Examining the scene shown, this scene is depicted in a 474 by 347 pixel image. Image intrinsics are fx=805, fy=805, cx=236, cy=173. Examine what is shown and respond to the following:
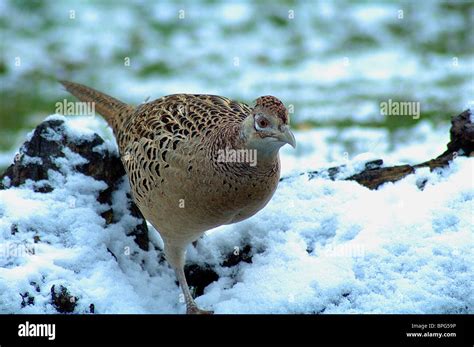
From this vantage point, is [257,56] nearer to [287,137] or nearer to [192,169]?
[192,169]

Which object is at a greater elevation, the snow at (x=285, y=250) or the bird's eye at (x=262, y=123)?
the bird's eye at (x=262, y=123)

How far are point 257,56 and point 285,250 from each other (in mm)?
8817

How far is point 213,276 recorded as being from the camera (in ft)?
16.1

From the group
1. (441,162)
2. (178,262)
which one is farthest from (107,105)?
(441,162)

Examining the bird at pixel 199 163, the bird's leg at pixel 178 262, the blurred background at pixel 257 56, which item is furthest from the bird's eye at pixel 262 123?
the blurred background at pixel 257 56

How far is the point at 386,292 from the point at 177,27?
426 inches

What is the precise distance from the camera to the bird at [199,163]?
4.19m

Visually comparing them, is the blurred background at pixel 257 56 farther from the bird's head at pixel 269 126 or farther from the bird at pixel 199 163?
the bird's head at pixel 269 126

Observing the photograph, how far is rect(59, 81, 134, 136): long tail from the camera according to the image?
539cm

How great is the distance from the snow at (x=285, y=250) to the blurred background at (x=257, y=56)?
3594 mm

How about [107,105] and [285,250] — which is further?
[107,105]

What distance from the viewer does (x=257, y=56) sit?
13.1 metres
